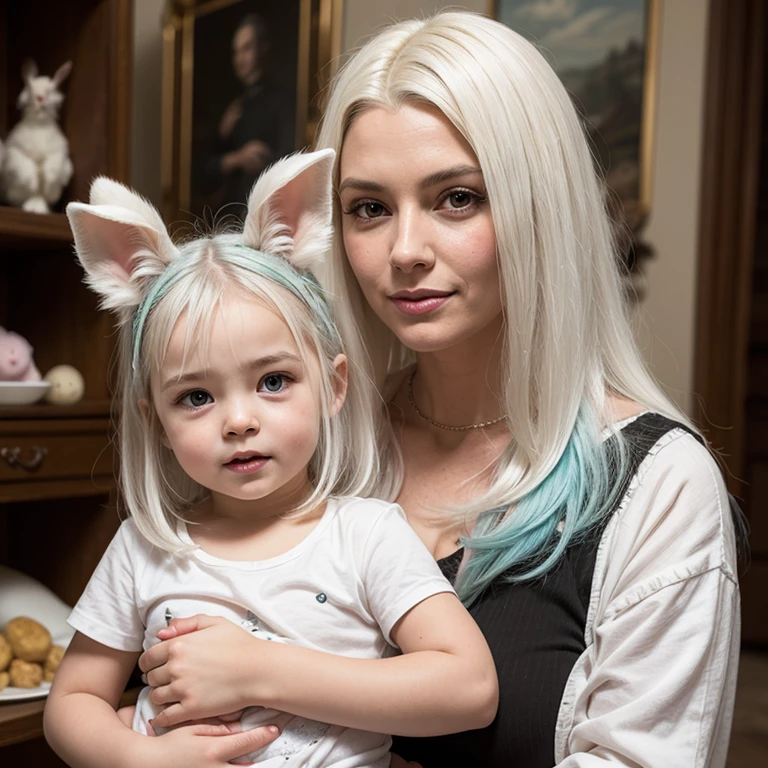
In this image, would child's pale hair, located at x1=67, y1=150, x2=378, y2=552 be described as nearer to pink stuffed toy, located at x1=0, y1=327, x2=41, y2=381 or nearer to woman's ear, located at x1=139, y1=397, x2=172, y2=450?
woman's ear, located at x1=139, y1=397, x2=172, y2=450

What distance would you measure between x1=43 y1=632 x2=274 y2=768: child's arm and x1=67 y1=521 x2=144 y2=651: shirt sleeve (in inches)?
1.1

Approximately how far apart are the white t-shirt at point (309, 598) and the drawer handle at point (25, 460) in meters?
0.96

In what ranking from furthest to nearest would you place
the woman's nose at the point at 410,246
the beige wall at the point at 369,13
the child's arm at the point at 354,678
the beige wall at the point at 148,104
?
the beige wall at the point at 148,104 → the beige wall at the point at 369,13 → the woman's nose at the point at 410,246 → the child's arm at the point at 354,678

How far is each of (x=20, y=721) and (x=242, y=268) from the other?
131 centimetres

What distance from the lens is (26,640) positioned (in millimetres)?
2006

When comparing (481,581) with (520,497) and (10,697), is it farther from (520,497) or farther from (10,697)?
(10,697)

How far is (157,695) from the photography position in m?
1.07

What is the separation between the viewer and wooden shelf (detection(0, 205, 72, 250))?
2.09 meters

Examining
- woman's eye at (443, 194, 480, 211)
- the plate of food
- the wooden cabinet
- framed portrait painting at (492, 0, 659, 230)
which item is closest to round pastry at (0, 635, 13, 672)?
the plate of food

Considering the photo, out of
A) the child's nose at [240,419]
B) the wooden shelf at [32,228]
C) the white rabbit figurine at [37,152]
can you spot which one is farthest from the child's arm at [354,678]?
the white rabbit figurine at [37,152]

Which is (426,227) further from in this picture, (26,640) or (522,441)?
(26,640)

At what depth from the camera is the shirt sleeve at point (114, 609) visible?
1.17m

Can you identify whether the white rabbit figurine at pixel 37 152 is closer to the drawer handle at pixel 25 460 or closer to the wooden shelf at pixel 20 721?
the drawer handle at pixel 25 460

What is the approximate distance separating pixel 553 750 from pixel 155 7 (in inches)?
143
